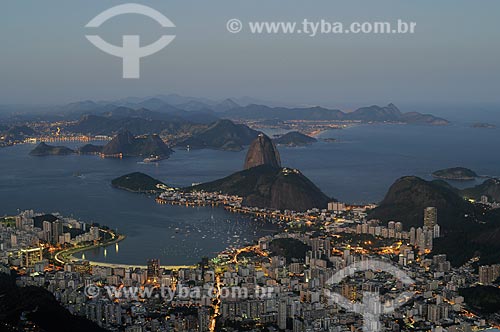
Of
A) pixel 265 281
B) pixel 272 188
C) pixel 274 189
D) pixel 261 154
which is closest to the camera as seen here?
pixel 265 281

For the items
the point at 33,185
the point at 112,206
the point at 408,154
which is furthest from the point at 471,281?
the point at 408,154

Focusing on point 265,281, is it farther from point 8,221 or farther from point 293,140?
point 293,140

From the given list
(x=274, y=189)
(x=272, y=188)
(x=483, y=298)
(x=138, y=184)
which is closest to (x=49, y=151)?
(x=138, y=184)

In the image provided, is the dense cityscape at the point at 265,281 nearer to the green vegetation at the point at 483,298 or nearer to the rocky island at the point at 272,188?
the green vegetation at the point at 483,298

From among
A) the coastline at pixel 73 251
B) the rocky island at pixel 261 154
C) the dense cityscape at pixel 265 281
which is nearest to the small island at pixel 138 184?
the rocky island at pixel 261 154

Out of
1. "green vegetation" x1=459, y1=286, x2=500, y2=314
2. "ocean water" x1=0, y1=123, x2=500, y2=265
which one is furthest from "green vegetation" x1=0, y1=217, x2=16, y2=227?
"green vegetation" x1=459, y1=286, x2=500, y2=314

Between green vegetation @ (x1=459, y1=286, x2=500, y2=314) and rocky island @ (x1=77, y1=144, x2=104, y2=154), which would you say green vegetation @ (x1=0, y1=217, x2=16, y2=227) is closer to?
green vegetation @ (x1=459, y1=286, x2=500, y2=314)

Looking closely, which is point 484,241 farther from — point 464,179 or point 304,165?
point 304,165
